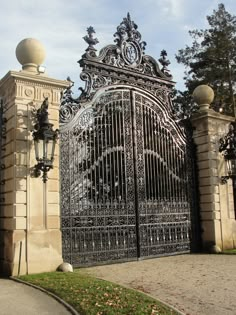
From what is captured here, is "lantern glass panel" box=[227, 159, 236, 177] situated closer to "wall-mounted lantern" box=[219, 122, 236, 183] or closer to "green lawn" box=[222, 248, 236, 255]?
"wall-mounted lantern" box=[219, 122, 236, 183]

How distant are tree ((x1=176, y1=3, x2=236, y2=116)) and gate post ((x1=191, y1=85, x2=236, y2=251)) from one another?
26.2 feet

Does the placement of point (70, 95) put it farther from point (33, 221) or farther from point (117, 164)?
point (33, 221)

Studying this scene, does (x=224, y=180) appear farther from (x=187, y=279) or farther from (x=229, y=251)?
(x=187, y=279)

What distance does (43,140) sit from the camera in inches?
318

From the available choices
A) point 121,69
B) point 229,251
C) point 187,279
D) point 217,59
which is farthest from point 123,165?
point 217,59

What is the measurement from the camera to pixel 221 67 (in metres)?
20.8

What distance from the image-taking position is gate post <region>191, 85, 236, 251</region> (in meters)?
11.4

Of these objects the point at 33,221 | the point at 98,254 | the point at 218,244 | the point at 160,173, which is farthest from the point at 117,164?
the point at 218,244

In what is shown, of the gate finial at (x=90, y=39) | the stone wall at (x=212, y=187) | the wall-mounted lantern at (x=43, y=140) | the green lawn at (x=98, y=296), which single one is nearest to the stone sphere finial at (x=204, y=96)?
the stone wall at (x=212, y=187)

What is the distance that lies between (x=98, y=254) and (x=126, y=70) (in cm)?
493

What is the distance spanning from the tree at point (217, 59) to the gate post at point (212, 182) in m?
7.99

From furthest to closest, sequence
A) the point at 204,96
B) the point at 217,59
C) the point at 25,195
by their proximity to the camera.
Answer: the point at 217,59 < the point at 204,96 < the point at 25,195

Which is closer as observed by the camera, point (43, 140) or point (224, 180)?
point (43, 140)

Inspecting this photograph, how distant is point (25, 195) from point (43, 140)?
3.82 ft
